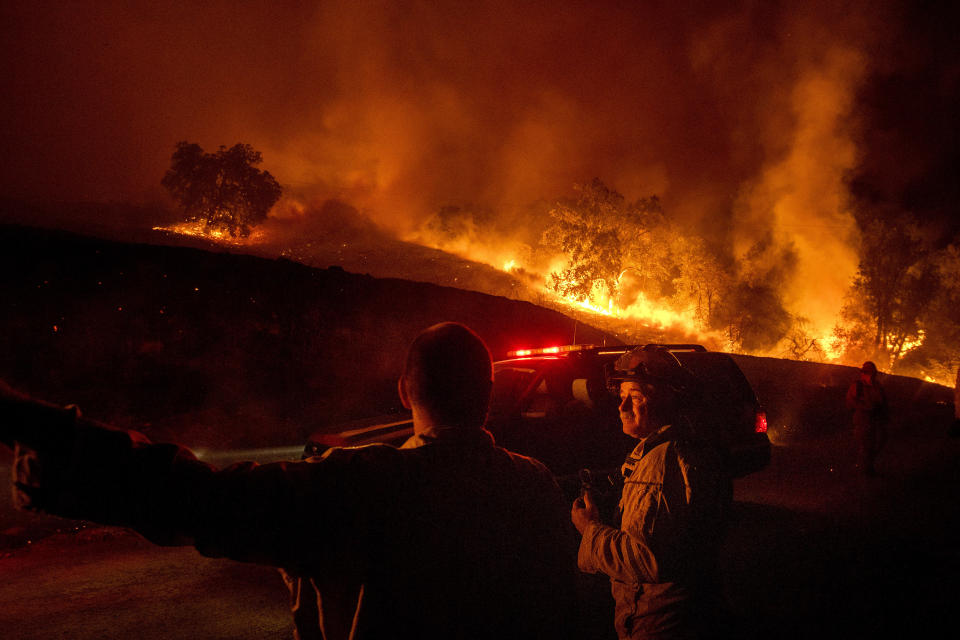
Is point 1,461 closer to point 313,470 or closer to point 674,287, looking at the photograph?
point 313,470

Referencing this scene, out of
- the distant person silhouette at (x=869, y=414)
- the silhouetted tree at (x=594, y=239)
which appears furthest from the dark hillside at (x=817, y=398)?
the silhouetted tree at (x=594, y=239)

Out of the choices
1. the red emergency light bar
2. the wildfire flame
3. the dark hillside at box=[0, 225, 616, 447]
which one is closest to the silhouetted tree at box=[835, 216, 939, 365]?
the wildfire flame

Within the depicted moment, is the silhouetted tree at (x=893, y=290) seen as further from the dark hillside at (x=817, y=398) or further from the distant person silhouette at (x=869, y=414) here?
the distant person silhouette at (x=869, y=414)

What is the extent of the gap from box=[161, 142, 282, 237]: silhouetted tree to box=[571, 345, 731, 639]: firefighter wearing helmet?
64.8 metres

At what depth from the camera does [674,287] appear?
55156 mm

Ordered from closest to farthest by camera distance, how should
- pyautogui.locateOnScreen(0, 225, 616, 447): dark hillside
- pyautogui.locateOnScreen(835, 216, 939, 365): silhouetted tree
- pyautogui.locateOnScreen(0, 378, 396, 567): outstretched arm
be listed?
pyautogui.locateOnScreen(0, 378, 396, 567): outstretched arm
pyautogui.locateOnScreen(0, 225, 616, 447): dark hillside
pyautogui.locateOnScreen(835, 216, 939, 365): silhouetted tree

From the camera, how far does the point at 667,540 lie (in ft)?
7.46

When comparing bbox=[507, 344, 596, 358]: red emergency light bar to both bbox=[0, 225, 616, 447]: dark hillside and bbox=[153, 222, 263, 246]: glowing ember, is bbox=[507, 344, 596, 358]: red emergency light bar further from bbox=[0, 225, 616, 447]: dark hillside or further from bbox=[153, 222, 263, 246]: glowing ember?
bbox=[153, 222, 263, 246]: glowing ember

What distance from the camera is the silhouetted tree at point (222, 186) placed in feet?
200

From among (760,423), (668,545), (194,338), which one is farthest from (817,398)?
(668,545)

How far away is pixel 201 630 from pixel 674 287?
5534 centimetres

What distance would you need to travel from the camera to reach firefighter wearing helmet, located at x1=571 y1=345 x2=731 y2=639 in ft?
7.52

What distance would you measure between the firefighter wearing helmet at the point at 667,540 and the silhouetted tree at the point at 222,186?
6484cm

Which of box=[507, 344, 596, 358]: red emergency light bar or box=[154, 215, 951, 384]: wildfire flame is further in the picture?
box=[154, 215, 951, 384]: wildfire flame
